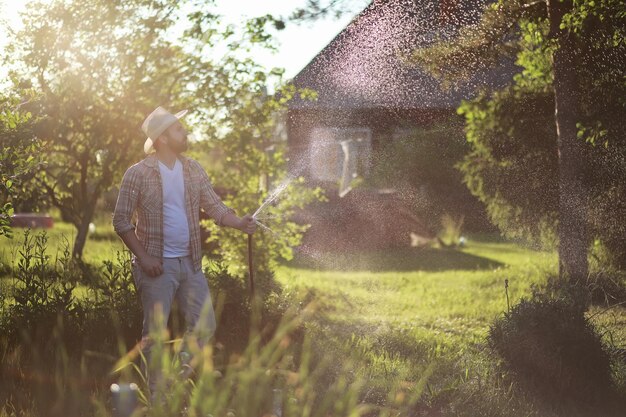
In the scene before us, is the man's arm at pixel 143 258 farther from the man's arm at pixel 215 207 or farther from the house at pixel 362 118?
the house at pixel 362 118

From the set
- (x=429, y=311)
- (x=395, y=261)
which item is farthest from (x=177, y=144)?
(x=395, y=261)

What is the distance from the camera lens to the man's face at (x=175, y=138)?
443 centimetres

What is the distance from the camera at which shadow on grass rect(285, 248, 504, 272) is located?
48.4 feet

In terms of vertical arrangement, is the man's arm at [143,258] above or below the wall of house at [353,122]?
below

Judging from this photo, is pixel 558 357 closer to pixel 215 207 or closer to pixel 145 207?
pixel 215 207

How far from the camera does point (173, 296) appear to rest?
14.4ft

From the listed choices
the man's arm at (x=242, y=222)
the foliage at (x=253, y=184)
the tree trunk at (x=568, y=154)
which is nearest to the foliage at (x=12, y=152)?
the man's arm at (x=242, y=222)

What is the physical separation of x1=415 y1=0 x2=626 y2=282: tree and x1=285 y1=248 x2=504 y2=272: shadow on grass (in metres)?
3.44

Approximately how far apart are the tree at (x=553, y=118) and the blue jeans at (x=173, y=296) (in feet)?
17.5

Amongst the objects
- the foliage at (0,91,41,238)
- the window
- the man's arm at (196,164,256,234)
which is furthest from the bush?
the window

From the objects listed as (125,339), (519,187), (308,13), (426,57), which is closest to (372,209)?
(519,187)

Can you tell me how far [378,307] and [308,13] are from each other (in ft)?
13.6

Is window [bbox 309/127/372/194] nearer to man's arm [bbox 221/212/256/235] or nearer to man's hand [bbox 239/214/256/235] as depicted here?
man's arm [bbox 221/212/256/235]

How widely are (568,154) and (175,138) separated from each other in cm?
588
